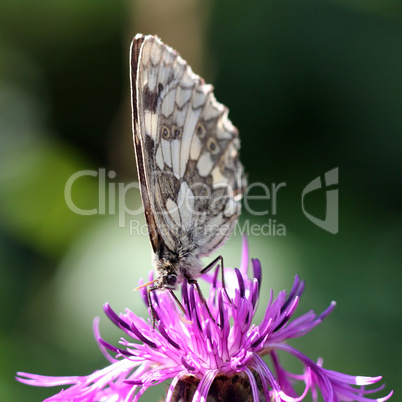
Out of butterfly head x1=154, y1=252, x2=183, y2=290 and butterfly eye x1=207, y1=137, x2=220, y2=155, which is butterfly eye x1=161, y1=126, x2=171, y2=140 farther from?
butterfly head x1=154, y1=252, x2=183, y2=290

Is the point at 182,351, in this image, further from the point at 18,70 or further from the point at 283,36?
the point at 18,70

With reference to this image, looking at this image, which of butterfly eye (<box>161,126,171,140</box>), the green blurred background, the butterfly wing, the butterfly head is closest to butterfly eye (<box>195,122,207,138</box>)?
the butterfly wing

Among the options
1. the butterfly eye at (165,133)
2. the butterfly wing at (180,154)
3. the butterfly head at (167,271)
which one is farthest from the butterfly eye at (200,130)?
the butterfly head at (167,271)

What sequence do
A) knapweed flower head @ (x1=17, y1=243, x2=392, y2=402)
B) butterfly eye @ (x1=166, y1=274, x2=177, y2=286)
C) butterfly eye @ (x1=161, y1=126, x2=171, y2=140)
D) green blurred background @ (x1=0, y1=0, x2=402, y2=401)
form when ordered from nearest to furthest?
knapweed flower head @ (x1=17, y1=243, x2=392, y2=402)
butterfly eye @ (x1=166, y1=274, x2=177, y2=286)
butterfly eye @ (x1=161, y1=126, x2=171, y2=140)
green blurred background @ (x1=0, y1=0, x2=402, y2=401)

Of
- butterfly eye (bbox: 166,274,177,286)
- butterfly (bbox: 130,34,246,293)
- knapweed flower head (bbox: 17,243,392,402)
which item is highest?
butterfly (bbox: 130,34,246,293)

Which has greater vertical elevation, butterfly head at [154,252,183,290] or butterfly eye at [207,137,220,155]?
butterfly eye at [207,137,220,155]

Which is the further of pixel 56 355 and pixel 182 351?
pixel 56 355

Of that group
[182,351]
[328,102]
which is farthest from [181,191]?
[328,102]

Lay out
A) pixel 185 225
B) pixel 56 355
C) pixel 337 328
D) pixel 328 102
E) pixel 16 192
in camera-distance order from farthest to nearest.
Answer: pixel 328 102 < pixel 16 192 < pixel 56 355 < pixel 337 328 < pixel 185 225

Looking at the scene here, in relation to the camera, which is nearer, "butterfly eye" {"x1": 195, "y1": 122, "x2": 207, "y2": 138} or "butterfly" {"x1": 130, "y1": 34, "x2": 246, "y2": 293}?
"butterfly" {"x1": 130, "y1": 34, "x2": 246, "y2": 293}
